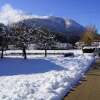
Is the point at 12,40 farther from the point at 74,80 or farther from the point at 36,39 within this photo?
the point at 74,80

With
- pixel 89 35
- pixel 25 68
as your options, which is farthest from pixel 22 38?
pixel 89 35

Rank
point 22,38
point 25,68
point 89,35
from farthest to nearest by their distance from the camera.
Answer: point 89,35, point 22,38, point 25,68

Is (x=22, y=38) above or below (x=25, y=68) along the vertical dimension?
above

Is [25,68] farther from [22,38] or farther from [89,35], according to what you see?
[89,35]

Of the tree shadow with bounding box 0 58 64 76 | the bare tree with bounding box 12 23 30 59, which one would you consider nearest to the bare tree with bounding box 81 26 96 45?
the bare tree with bounding box 12 23 30 59

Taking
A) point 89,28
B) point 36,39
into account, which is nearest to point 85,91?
point 36,39

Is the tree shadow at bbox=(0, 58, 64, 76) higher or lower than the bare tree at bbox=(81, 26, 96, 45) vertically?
lower

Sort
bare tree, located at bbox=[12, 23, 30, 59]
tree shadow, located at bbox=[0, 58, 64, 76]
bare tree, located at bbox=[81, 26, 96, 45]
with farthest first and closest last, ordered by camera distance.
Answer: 1. bare tree, located at bbox=[81, 26, 96, 45]
2. bare tree, located at bbox=[12, 23, 30, 59]
3. tree shadow, located at bbox=[0, 58, 64, 76]

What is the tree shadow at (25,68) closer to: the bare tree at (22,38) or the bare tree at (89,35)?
the bare tree at (22,38)

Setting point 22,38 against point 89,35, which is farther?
point 89,35

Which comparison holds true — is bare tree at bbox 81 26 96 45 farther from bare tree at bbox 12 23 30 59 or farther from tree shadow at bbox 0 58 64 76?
tree shadow at bbox 0 58 64 76

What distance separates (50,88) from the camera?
40.7ft

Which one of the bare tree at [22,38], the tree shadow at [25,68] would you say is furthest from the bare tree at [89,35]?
the tree shadow at [25,68]

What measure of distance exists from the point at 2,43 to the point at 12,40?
1.85m
